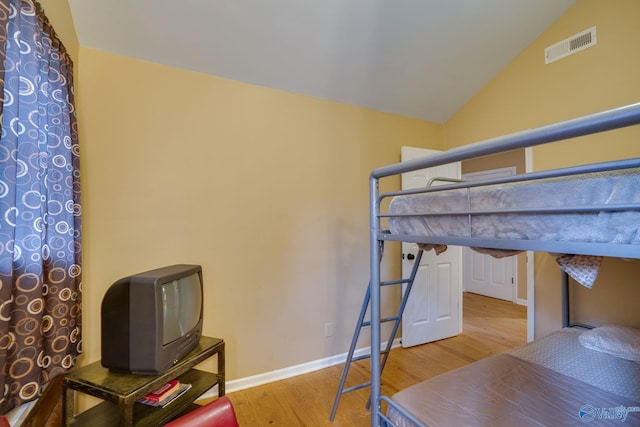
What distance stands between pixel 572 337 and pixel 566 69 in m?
2.07

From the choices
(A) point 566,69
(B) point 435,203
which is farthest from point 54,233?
(A) point 566,69

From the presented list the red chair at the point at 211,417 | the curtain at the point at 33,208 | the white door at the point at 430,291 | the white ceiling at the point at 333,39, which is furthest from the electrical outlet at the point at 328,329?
the white ceiling at the point at 333,39

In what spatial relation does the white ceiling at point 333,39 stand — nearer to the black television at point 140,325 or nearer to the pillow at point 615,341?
the black television at point 140,325

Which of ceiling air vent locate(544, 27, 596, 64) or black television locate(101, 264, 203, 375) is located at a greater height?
ceiling air vent locate(544, 27, 596, 64)

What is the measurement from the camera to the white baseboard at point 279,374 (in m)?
2.09

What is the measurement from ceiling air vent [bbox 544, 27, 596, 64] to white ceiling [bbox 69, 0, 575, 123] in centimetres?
22

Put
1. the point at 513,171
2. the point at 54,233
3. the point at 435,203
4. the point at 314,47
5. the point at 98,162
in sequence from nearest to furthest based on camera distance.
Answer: the point at 435,203, the point at 54,233, the point at 98,162, the point at 314,47, the point at 513,171

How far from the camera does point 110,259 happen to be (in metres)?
1.80

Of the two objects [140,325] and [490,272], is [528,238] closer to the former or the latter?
[140,325]

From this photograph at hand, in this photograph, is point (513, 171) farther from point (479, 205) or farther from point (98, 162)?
point (98, 162)

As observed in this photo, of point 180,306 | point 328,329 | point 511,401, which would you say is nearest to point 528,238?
point 511,401

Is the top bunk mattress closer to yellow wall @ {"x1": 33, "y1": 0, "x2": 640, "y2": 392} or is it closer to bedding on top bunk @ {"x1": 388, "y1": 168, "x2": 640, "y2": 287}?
bedding on top bunk @ {"x1": 388, "y1": 168, "x2": 640, "y2": 287}

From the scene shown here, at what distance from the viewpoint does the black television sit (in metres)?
1.33

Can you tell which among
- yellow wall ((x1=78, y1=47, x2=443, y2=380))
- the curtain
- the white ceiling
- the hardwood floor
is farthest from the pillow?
the curtain
